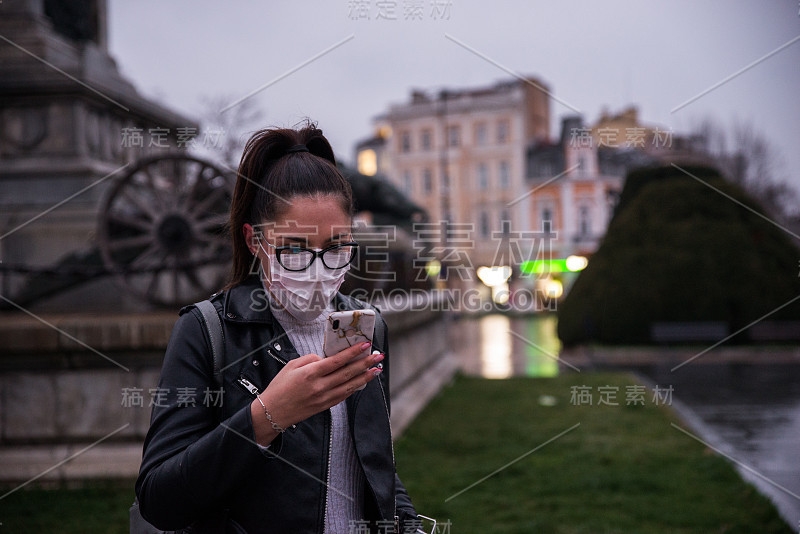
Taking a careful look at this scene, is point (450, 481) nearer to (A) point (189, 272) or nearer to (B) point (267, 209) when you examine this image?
(A) point (189, 272)

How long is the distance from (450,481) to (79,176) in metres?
4.55

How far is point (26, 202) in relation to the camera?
6.78 metres

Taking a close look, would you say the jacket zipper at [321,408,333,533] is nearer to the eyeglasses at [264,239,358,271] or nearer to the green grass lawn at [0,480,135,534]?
the eyeglasses at [264,239,358,271]

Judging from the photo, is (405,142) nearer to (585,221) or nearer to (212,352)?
(585,221)

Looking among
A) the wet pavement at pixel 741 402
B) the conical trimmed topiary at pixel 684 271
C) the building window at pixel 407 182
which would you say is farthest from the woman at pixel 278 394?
the building window at pixel 407 182

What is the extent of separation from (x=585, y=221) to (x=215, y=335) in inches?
1020

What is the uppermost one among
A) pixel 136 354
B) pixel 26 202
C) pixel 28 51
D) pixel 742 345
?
pixel 28 51

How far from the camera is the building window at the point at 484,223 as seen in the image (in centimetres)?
4128

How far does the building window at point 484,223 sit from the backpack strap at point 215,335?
3997 cm

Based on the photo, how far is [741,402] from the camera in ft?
28.0

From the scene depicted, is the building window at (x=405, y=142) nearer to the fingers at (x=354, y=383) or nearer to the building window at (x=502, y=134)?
the building window at (x=502, y=134)

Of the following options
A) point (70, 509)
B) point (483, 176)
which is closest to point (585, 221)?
point (483, 176)

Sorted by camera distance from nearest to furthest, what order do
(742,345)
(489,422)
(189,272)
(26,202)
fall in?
(189,272) < (26,202) < (489,422) < (742,345)

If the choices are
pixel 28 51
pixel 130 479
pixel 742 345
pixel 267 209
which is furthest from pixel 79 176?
pixel 742 345
